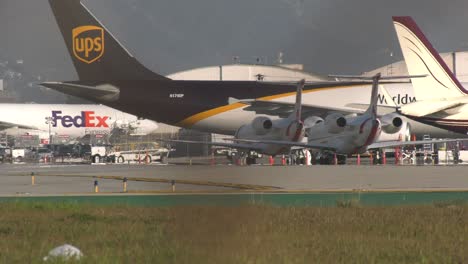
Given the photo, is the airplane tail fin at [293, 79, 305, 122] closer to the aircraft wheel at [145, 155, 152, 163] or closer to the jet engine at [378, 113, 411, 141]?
the jet engine at [378, 113, 411, 141]

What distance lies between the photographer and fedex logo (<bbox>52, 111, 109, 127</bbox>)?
11194cm

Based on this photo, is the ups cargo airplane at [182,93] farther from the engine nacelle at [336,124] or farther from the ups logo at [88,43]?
the engine nacelle at [336,124]

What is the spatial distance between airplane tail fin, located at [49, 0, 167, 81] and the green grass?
4356 cm

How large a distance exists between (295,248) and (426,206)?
13076mm

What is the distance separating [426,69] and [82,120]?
58707mm

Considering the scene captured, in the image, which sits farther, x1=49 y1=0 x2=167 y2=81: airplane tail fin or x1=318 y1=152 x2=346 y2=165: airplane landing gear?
x1=49 y1=0 x2=167 y2=81: airplane tail fin

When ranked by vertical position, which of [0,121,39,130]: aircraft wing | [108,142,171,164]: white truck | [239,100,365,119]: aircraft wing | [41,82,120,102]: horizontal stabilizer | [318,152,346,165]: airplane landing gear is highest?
[41,82,120,102]: horizontal stabilizer

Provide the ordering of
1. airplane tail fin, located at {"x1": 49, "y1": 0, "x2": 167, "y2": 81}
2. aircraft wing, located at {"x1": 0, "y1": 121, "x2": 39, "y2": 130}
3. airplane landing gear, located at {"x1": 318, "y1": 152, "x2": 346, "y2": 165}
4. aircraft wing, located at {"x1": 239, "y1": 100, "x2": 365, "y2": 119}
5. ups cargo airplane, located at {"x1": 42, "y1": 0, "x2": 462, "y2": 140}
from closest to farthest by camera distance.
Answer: airplane landing gear, located at {"x1": 318, "y1": 152, "x2": 346, "y2": 165}, airplane tail fin, located at {"x1": 49, "y1": 0, "x2": 167, "y2": 81}, aircraft wing, located at {"x1": 239, "y1": 100, "x2": 365, "y2": 119}, ups cargo airplane, located at {"x1": 42, "y1": 0, "x2": 462, "y2": 140}, aircraft wing, located at {"x1": 0, "y1": 121, "x2": 39, "y2": 130}

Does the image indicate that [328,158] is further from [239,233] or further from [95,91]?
[239,233]

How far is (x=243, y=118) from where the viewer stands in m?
74.9

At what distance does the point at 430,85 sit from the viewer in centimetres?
6300

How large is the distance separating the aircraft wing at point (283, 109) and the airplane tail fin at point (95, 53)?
8.84 metres

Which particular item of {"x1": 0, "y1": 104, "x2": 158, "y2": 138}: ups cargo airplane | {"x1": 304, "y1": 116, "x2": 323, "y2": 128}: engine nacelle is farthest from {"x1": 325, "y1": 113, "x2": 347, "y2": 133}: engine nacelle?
{"x1": 0, "y1": 104, "x2": 158, "y2": 138}: ups cargo airplane

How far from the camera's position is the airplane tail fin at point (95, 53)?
7012 cm
